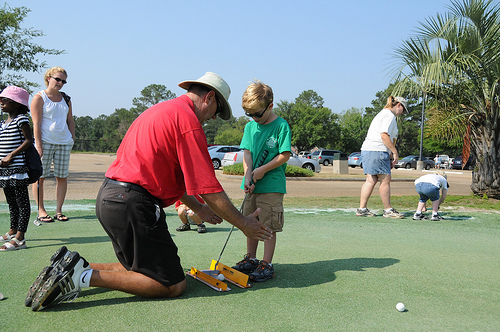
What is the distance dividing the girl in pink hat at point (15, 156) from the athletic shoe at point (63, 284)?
1.88 meters

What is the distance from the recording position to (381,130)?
717 cm

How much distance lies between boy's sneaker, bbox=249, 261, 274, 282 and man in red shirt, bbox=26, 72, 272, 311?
1.80ft

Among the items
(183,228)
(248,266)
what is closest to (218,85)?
(248,266)

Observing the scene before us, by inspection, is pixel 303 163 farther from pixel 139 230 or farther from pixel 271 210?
pixel 139 230

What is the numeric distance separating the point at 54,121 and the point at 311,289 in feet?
15.3

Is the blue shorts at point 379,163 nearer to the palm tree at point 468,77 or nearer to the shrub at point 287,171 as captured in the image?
the palm tree at point 468,77

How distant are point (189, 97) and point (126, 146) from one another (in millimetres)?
575

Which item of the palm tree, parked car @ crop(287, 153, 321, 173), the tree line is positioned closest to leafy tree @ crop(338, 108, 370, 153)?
the tree line

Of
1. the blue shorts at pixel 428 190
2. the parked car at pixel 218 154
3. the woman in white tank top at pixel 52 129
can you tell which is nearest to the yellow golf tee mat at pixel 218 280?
the woman in white tank top at pixel 52 129

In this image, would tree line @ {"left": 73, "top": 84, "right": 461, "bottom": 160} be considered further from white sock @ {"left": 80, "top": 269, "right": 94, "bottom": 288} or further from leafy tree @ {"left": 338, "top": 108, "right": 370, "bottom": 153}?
white sock @ {"left": 80, "top": 269, "right": 94, "bottom": 288}

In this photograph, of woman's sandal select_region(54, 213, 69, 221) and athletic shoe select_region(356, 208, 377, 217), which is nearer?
woman's sandal select_region(54, 213, 69, 221)

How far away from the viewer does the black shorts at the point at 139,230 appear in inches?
113

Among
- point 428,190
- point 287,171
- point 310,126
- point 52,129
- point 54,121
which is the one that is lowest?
point 287,171

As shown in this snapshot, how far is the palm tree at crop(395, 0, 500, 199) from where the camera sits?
8961 millimetres
